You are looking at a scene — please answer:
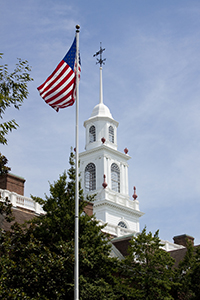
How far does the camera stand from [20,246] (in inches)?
942

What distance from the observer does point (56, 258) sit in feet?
78.7

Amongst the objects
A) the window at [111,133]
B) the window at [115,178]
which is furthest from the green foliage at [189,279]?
the window at [111,133]

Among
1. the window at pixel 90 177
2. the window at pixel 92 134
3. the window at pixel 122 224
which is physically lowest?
the window at pixel 122 224

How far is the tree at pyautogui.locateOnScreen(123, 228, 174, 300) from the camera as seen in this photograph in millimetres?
27766

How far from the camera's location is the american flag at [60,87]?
833 inches

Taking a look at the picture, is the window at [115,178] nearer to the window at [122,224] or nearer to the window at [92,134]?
the window at [92,134]

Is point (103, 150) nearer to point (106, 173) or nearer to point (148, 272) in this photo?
point (106, 173)

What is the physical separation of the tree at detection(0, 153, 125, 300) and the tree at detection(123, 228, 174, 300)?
149 cm

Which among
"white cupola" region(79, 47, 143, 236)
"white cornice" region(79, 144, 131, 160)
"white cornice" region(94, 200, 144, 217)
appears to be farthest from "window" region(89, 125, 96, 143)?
"white cornice" region(94, 200, 144, 217)

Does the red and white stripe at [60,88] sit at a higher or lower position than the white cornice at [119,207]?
lower

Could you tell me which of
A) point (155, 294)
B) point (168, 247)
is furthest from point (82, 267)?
point (168, 247)

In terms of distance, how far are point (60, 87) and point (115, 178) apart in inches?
1559

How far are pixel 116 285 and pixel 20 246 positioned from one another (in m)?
6.43

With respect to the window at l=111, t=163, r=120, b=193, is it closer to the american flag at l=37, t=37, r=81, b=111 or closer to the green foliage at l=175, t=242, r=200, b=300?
the green foliage at l=175, t=242, r=200, b=300
